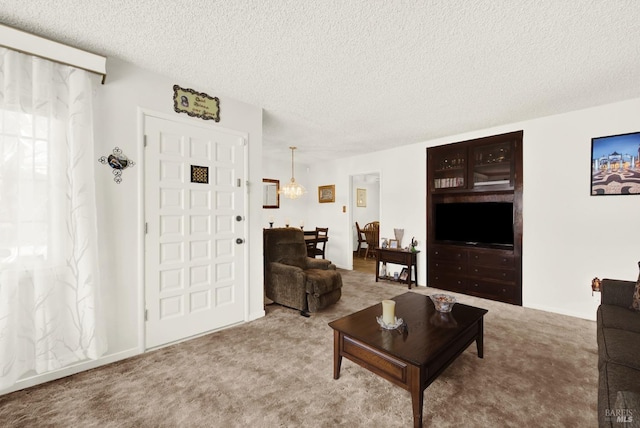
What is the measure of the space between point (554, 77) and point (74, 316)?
4481 mm

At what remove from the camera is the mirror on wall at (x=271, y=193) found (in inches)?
239

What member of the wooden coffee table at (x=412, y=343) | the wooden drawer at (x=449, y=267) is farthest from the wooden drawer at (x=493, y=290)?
the wooden coffee table at (x=412, y=343)

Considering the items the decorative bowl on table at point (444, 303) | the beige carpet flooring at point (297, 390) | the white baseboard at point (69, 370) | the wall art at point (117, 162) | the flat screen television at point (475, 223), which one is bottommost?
the beige carpet flooring at point (297, 390)

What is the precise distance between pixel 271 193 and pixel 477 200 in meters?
4.12

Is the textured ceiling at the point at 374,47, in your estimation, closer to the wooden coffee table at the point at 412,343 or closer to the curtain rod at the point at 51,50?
the curtain rod at the point at 51,50

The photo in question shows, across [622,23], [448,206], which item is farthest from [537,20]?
[448,206]

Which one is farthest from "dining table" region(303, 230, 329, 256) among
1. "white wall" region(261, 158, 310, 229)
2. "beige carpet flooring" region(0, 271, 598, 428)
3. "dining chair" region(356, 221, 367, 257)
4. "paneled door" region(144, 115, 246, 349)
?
"beige carpet flooring" region(0, 271, 598, 428)

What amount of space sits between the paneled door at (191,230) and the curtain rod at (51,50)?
489 millimetres

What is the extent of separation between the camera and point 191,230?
265cm

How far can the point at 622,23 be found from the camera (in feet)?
5.78

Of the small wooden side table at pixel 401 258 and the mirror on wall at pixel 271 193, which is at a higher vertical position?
the mirror on wall at pixel 271 193

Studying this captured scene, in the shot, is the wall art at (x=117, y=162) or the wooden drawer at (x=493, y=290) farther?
the wooden drawer at (x=493, y=290)

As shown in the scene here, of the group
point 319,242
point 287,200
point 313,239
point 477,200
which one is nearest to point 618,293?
point 477,200

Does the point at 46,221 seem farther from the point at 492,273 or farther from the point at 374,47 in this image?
the point at 492,273
